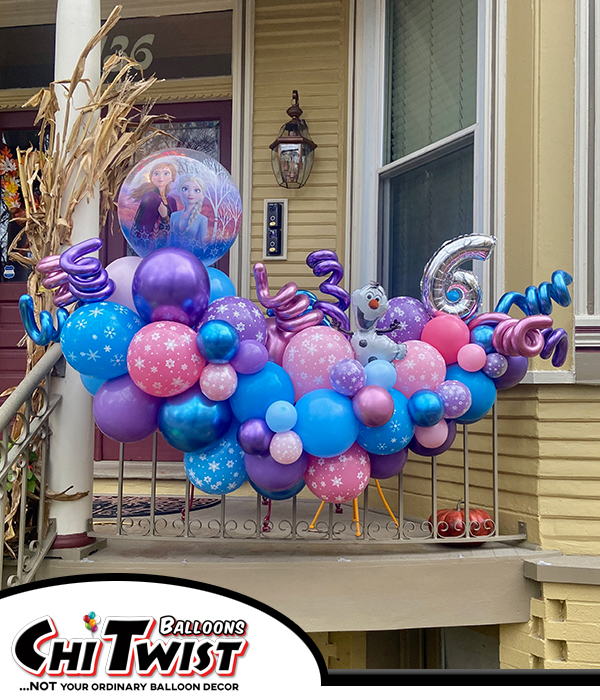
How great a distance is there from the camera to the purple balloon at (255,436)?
2570 millimetres

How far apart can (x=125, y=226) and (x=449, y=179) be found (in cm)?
205

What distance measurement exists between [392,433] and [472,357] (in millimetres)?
514

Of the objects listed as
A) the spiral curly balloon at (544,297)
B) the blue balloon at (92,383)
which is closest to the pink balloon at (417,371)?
the spiral curly balloon at (544,297)

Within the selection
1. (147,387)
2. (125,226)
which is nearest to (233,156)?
(125,226)

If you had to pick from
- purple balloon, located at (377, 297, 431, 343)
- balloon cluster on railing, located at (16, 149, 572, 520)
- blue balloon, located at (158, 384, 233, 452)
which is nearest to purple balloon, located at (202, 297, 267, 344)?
balloon cluster on railing, located at (16, 149, 572, 520)

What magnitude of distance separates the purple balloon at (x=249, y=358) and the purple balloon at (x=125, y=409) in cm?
36

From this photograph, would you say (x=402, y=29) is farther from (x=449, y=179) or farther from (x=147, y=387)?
(x=147, y=387)

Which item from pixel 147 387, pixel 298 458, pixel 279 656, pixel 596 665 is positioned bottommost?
pixel 596 665

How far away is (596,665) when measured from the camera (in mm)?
3084

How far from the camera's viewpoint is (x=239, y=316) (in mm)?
2660

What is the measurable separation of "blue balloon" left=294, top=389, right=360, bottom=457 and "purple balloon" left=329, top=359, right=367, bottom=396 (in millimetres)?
43

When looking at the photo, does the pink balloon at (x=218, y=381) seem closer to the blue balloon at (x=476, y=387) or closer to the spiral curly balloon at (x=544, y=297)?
the blue balloon at (x=476, y=387)

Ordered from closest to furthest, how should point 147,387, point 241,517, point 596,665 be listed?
point 147,387
point 596,665
point 241,517

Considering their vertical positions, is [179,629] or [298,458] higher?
[298,458]
